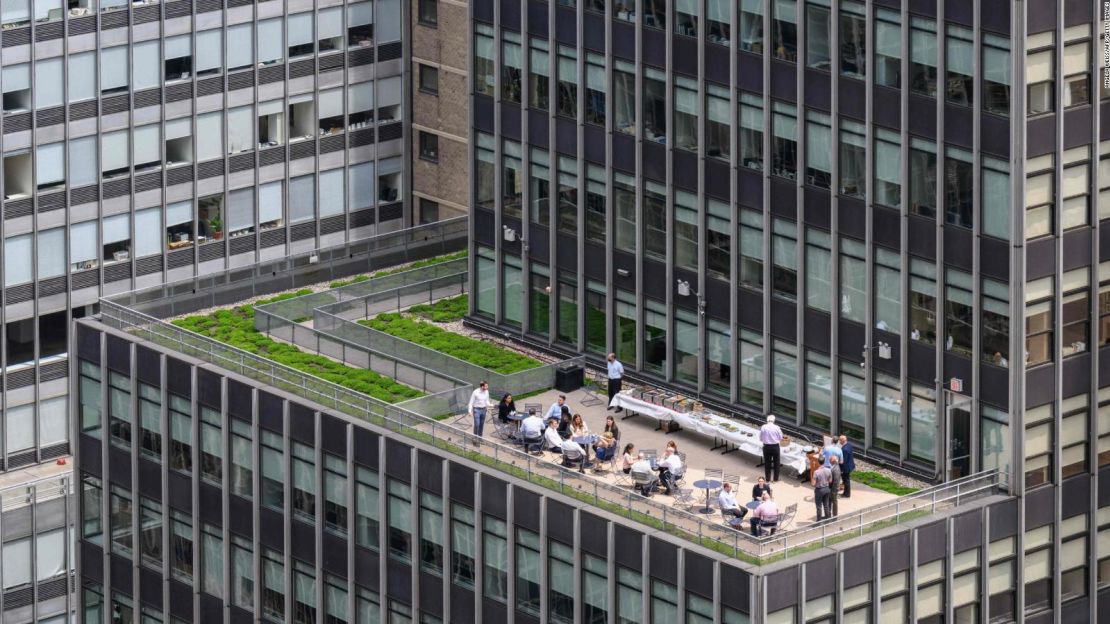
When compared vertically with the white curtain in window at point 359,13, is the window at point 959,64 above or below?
above

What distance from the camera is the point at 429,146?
151m

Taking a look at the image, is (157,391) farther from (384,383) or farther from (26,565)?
(26,565)

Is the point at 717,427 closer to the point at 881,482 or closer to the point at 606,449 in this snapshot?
the point at 606,449

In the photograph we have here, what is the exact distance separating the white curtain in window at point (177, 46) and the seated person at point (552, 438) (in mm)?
36969

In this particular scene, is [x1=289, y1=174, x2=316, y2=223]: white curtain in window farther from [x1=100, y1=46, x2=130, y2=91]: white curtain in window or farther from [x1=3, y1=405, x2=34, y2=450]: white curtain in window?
[x1=3, y1=405, x2=34, y2=450]: white curtain in window

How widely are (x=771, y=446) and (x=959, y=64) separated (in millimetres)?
13327

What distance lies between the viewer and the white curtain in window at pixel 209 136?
146125 mm

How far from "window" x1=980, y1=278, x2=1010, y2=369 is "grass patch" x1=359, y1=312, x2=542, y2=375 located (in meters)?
19.2

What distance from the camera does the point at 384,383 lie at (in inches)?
4771

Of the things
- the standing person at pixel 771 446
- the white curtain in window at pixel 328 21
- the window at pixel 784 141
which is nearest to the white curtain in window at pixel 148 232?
the white curtain in window at pixel 328 21

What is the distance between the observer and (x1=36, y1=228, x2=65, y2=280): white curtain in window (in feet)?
470

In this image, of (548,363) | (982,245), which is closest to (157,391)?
(548,363)

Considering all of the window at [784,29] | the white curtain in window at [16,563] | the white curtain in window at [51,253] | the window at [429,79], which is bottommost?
the white curtain in window at [16,563]

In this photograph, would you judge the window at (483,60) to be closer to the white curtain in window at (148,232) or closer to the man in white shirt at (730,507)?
the man in white shirt at (730,507)
